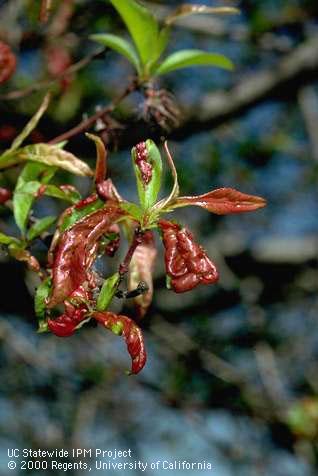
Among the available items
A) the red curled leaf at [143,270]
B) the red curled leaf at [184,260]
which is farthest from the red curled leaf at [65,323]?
the red curled leaf at [143,270]

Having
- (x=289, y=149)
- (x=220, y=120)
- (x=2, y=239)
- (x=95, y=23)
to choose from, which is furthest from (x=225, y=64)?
(x=289, y=149)

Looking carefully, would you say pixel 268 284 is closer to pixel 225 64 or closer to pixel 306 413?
pixel 306 413

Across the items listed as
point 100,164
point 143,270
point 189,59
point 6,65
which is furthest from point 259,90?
point 100,164

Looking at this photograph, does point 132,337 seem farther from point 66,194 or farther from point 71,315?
point 66,194

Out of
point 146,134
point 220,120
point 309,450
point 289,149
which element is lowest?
point 309,450

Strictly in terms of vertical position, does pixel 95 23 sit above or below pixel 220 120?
above

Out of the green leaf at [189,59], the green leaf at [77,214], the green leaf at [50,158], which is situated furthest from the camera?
the green leaf at [189,59]

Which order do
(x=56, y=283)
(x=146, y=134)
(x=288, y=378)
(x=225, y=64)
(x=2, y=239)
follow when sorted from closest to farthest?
(x=56, y=283) → (x=2, y=239) → (x=225, y=64) → (x=146, y=134) → (x=288, y=378)

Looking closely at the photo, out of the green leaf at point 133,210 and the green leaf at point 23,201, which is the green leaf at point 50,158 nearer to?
the green leaf at point 23,201
